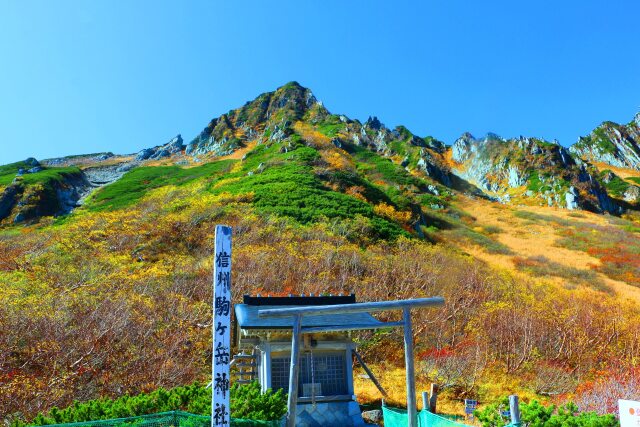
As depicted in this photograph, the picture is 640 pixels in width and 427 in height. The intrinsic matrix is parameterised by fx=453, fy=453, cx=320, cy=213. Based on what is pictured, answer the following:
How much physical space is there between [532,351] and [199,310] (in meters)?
13.6

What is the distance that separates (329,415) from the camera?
40.1 ft

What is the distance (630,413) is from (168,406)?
7.94 metres

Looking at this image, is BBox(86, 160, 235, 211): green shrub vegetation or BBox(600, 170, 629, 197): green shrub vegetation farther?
BBox(600, 170, 629, 197): green shrub vegetation

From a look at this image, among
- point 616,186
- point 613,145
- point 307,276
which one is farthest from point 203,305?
point 613,145

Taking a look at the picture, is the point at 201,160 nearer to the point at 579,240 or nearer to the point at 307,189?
the point at 307,189

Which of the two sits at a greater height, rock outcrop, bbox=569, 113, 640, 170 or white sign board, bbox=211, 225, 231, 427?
rock outcrop, bbox=569, 113, 640, 170

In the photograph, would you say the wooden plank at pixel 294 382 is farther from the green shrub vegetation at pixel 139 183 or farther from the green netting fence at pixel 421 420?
the green shrub vegetation at pixel 139 183

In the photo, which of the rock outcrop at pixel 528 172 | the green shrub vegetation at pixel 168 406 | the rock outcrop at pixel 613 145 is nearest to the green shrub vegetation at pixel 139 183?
the green shrub vegetation at pixel 168 406

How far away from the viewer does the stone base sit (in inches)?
472

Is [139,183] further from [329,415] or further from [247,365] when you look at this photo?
[329,415]

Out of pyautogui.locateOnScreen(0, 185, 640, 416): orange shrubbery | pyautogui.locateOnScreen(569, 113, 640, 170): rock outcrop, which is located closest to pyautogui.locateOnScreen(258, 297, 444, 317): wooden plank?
pyautogui.locateOnScreen(0, 185, 640, 416): orange shrubbery

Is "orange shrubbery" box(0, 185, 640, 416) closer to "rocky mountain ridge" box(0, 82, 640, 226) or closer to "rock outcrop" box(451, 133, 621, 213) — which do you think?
"rocky mountain ridge" box(0, 82, 640, 226)

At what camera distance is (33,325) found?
12.4 meters

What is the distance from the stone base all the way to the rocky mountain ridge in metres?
48.5
